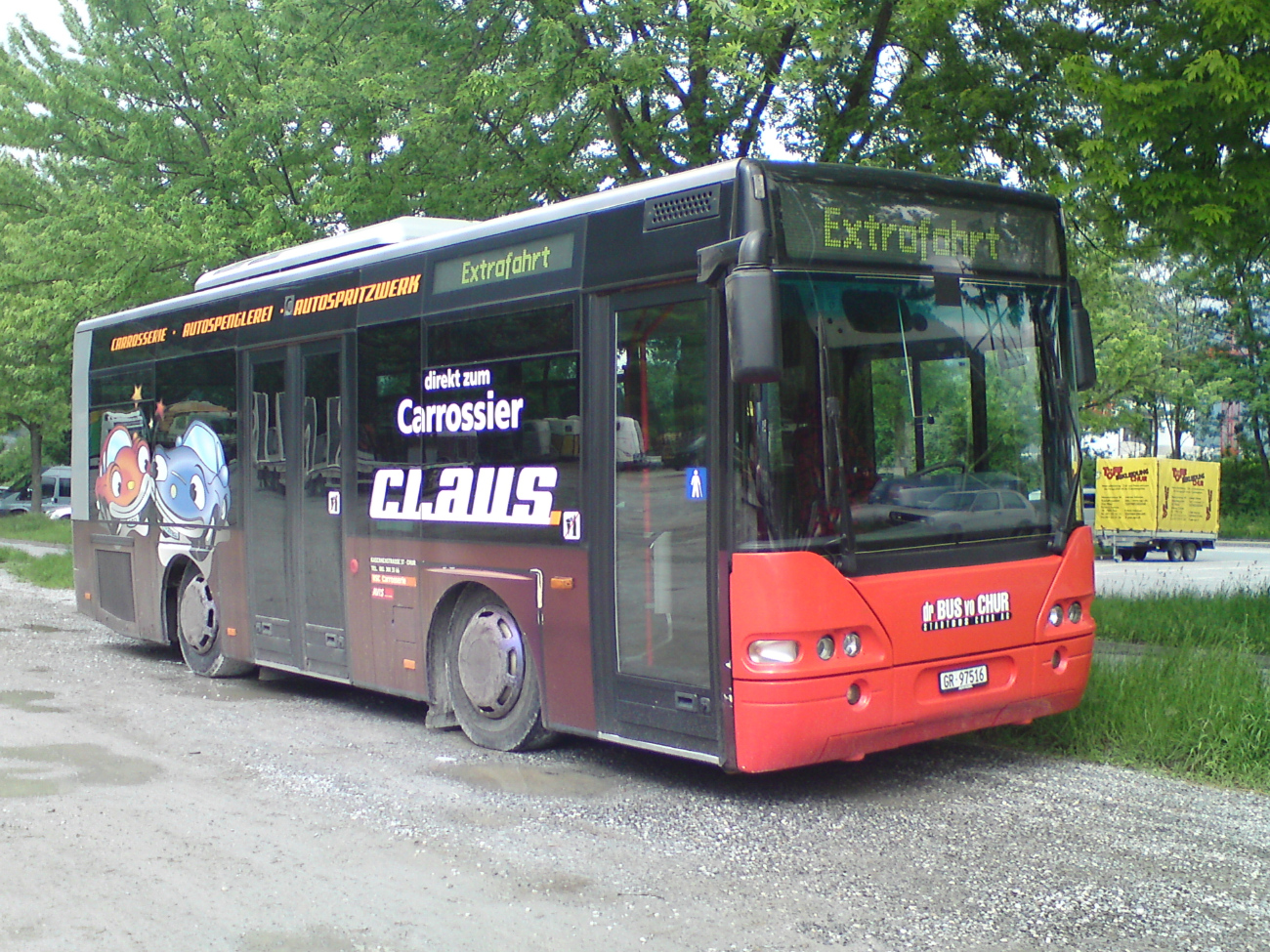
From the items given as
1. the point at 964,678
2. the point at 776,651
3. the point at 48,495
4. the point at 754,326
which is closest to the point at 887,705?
the point at 964,678

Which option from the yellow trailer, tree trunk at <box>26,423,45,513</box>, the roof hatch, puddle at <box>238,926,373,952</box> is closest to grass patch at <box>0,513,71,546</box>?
tree trunk at <box>26,423,45,513</box>

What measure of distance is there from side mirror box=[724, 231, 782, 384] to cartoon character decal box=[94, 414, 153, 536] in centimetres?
779

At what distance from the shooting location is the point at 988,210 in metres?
7.38

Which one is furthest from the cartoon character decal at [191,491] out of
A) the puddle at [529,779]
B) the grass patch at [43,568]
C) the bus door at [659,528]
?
the grass patch at [43,568]

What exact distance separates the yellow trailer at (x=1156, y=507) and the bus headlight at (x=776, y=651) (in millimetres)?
29517

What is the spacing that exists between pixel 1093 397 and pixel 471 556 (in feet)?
118

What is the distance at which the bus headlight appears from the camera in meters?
6.39

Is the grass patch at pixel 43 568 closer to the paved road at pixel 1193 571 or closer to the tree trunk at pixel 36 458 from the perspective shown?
the paved road at pixel 1193 571

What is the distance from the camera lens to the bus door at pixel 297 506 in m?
9.66

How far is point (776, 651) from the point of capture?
640 cm

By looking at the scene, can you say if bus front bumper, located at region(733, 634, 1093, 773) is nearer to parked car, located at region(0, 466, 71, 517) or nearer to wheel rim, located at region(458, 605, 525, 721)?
wheel rim, located at region(458, 605, 525, 721)

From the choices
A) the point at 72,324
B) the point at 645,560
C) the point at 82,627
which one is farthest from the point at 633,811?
the point at 72,324

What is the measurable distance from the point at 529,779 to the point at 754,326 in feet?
9.72

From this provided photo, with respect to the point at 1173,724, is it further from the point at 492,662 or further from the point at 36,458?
the point at 36,458
